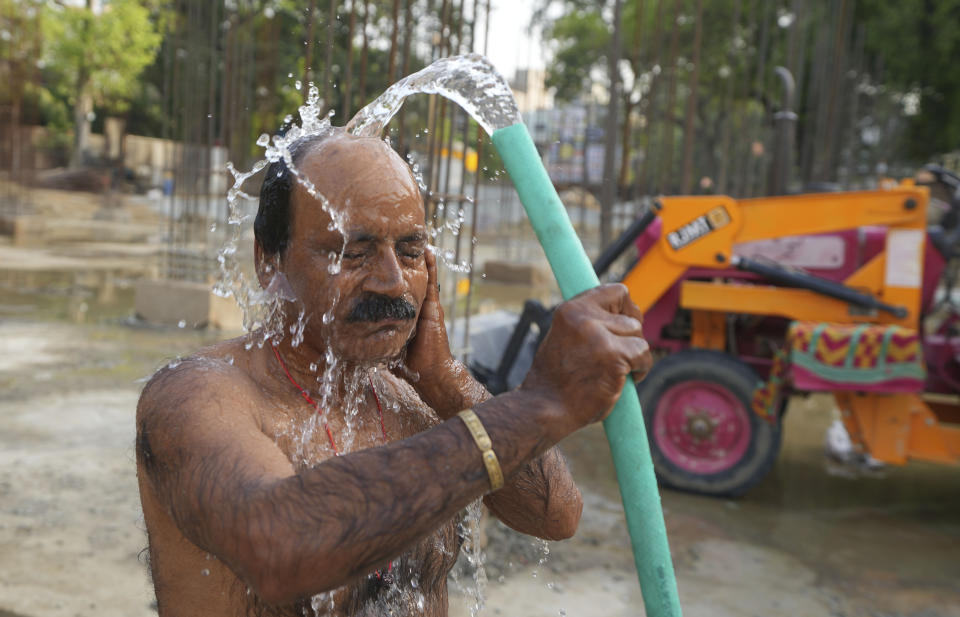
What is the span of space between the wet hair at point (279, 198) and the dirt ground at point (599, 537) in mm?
1913

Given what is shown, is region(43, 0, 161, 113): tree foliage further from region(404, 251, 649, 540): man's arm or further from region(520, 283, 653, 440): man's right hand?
region(520, 283, 653, 440): man's right hand

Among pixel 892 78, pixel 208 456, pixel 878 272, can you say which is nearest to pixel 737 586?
pixel 878 272

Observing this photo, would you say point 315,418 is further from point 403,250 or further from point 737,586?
point 737,586

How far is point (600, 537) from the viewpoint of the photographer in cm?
489

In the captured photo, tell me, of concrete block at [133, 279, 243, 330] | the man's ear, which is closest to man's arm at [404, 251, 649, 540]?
the man's ear

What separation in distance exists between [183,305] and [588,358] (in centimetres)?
878

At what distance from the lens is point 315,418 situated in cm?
160

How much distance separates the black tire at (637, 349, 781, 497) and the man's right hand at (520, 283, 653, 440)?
4.49m

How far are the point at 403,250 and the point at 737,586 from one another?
347 centimetres

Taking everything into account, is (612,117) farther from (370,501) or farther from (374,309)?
(370,501)

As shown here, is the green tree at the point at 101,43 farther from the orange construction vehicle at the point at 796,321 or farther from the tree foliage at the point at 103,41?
the orange construction vehicle at the point at 796,321

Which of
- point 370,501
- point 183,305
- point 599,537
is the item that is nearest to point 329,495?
point 370,501

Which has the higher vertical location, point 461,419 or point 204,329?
point 461,419

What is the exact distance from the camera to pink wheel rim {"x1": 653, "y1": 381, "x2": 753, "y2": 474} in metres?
5.72
